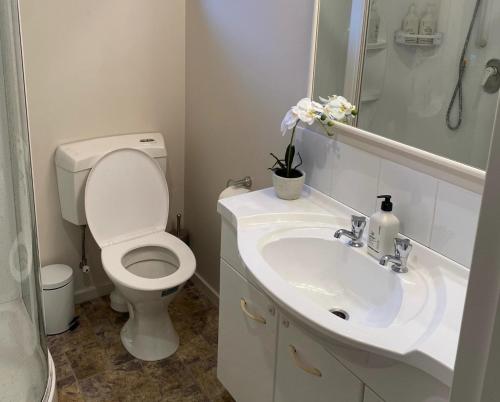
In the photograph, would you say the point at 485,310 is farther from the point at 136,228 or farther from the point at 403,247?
the point at 136,228

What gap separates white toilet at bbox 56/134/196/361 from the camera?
7.75ft

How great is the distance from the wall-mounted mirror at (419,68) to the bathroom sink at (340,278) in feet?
1.16

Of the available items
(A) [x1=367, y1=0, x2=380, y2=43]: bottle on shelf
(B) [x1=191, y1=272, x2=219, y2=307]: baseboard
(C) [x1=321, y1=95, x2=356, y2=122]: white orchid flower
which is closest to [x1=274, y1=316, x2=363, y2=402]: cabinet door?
(C) [x1=321, y1=95, x2=356, y2=122]: white orchid flower

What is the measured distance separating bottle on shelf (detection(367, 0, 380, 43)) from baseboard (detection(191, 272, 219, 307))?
1506 millimetres

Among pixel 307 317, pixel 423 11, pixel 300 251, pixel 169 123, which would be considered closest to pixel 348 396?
pixel 307 317

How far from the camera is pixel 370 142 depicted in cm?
168

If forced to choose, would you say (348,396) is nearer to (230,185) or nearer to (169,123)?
(230,185)

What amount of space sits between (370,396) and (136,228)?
4.84 ft

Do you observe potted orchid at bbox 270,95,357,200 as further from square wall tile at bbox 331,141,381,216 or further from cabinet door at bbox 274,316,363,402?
cabinet door at bbox 274,316,363,402

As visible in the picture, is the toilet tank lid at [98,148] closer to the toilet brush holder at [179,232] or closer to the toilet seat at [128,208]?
the toilet seat at [128,208]

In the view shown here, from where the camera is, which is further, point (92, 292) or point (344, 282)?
point (92, 292)

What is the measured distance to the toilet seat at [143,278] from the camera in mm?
2193

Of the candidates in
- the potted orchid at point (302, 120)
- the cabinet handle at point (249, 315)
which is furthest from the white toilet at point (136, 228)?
the potted orchid at point (302, 120)

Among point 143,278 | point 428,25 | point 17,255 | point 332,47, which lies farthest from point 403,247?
point 17,255
